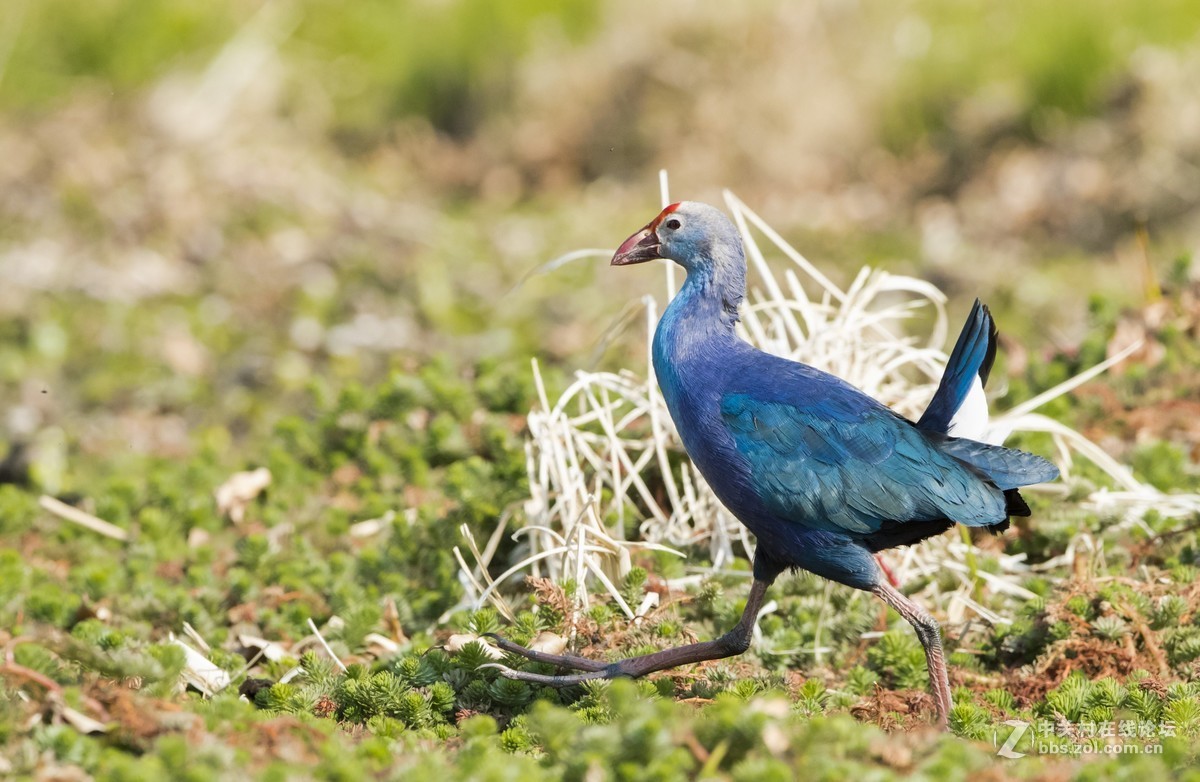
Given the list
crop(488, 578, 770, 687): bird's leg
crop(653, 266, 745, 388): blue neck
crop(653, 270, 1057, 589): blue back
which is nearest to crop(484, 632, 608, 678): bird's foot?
crop(488, 578, 770, 687): bird's leg

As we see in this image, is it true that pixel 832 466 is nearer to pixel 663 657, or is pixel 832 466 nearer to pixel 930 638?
pixel 930 638

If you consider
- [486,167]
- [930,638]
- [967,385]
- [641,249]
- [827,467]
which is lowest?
[930,638]

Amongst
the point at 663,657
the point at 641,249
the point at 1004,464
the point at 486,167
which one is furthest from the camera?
the point at 486,167

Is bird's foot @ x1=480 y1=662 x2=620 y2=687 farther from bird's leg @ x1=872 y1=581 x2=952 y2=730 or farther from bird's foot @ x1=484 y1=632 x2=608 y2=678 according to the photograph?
bird's leg @ x1=872 y1=581 x2=952 y2=730

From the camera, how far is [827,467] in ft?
10.8

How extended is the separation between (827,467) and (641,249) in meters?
0.88

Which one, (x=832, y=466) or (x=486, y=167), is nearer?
(x=832, y=466)

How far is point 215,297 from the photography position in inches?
294

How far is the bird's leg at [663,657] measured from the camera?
3416 millimetres

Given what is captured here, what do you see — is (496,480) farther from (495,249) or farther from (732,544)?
(495,249)

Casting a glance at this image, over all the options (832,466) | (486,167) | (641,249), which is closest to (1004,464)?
(832,466)

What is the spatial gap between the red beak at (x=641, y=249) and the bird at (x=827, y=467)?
1.03ft

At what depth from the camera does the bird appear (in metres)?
3.25

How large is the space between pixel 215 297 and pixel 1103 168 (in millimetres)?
5336
